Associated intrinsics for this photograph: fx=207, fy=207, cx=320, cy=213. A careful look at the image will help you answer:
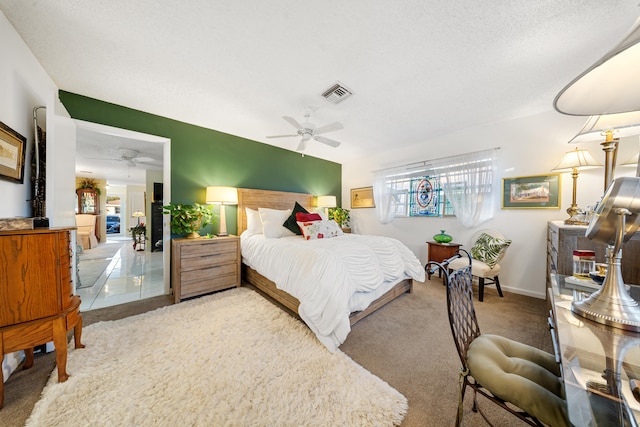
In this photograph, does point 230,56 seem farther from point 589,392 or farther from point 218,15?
point 589,392

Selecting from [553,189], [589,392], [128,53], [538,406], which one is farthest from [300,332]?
[553,189]

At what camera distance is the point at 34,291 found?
1297 millimetres

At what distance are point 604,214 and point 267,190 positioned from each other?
3954 millimetres

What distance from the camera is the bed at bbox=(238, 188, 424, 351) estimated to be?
1803 mm

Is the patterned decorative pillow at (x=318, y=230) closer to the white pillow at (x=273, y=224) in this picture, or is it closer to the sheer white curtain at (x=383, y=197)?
the white pillow at (x=273, y=224)

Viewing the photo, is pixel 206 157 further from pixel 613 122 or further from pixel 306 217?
pixel 613 122

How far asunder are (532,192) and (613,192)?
2673 millimetres

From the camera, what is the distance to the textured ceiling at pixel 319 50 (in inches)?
56.2

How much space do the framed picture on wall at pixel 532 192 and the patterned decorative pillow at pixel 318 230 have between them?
2.59 metres

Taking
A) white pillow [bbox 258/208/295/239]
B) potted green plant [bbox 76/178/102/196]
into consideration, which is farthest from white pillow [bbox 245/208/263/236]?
potted green plant [bbox 76/178/102/196]

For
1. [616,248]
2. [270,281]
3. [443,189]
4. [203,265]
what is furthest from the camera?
[443,189]

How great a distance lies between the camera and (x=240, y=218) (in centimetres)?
364

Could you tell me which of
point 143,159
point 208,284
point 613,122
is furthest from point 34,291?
point 143,159

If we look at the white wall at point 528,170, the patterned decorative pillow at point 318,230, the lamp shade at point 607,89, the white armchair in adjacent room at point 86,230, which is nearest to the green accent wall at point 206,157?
the patterned decorative pillow at point 318,230
